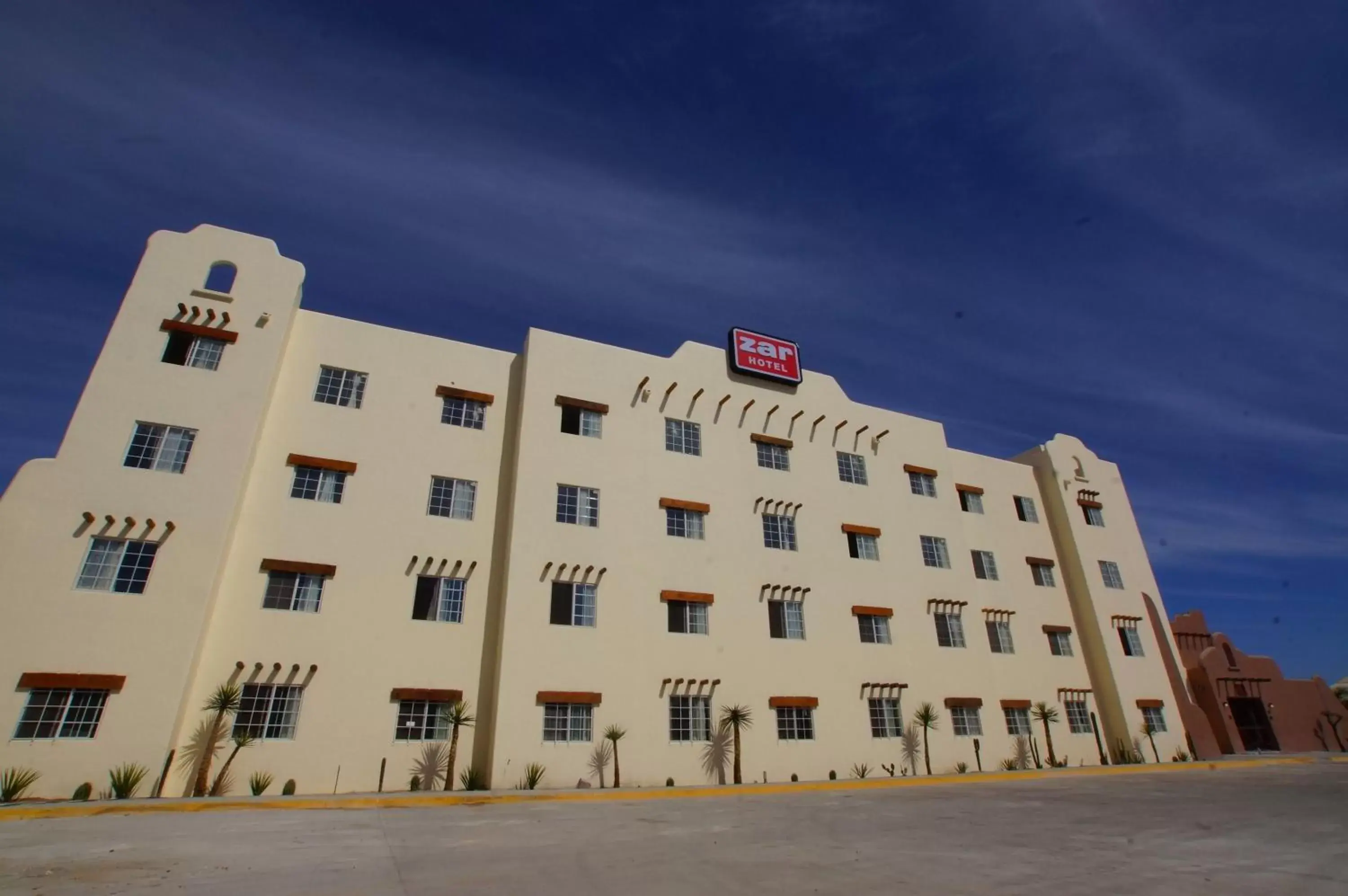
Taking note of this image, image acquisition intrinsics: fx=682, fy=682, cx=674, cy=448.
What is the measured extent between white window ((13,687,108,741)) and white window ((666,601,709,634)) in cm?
1599

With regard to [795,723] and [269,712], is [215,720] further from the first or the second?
[795,723]

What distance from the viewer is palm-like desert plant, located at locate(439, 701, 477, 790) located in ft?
64.4

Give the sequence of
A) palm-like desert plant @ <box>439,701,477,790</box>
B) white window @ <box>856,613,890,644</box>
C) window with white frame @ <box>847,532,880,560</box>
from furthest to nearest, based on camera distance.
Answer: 1. window with white frame @ <box>847,532,880,560</box>
2. white window @ <box>856,613,890,644</box>
3. palm-like desert plant @ <box>439,701,477,790</box>

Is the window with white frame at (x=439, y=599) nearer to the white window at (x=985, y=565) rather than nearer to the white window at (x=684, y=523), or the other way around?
the white window at (x=684, y=523)

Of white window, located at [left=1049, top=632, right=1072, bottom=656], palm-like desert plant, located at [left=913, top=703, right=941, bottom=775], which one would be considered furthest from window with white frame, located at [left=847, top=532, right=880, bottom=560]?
white window, located at [left=1049, top=632, right=1072, bottom=656]

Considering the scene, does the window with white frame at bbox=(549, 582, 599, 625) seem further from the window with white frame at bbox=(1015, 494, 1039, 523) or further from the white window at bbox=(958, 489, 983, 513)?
the window with white frame at bbox=(1015, 494, 1039, 523)

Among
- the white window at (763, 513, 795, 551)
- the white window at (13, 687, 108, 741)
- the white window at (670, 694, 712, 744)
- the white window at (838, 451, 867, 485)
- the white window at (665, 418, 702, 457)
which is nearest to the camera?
the white window at (13, 687, 108, 741)

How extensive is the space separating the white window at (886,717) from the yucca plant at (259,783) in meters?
20.2

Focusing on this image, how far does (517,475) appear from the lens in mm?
23844

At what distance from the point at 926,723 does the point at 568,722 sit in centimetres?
1448

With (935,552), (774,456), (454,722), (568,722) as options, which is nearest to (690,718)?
(568,722)

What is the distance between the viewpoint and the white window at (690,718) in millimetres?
23125

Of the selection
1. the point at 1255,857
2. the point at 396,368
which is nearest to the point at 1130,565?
the point at 1255,857

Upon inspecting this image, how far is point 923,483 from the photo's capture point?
109 feet
